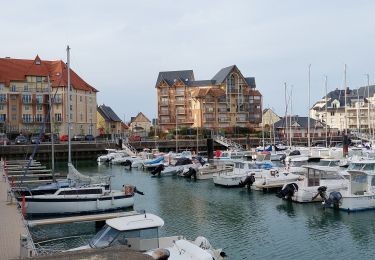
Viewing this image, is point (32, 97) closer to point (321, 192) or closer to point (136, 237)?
point (321, 192)

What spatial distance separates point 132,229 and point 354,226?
1578cm

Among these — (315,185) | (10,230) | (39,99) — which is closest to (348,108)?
(39,99)

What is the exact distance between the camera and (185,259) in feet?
49.8

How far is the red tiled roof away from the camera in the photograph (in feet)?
329

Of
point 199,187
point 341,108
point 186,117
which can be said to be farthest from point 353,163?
point 341,108

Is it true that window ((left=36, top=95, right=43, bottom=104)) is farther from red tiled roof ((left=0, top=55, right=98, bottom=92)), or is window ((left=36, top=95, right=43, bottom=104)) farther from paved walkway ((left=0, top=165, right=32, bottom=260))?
paved walkway ((left=0, top=165, right=32, bottom=260))

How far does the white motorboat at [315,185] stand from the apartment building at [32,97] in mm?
72428

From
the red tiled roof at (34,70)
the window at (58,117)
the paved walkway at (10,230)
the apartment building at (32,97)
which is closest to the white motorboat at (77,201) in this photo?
the paved walkway at (10,230)

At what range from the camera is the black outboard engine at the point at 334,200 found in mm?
31000

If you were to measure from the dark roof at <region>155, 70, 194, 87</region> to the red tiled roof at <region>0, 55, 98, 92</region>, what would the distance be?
22680mm

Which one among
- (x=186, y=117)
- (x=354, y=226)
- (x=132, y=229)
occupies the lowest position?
(x=354, y=226)

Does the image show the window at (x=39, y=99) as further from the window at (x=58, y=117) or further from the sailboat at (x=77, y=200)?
the sailboat at (x=77, y=200)

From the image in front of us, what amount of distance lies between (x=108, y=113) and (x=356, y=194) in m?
115

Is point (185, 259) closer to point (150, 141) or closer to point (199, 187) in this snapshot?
point (199, 187)
